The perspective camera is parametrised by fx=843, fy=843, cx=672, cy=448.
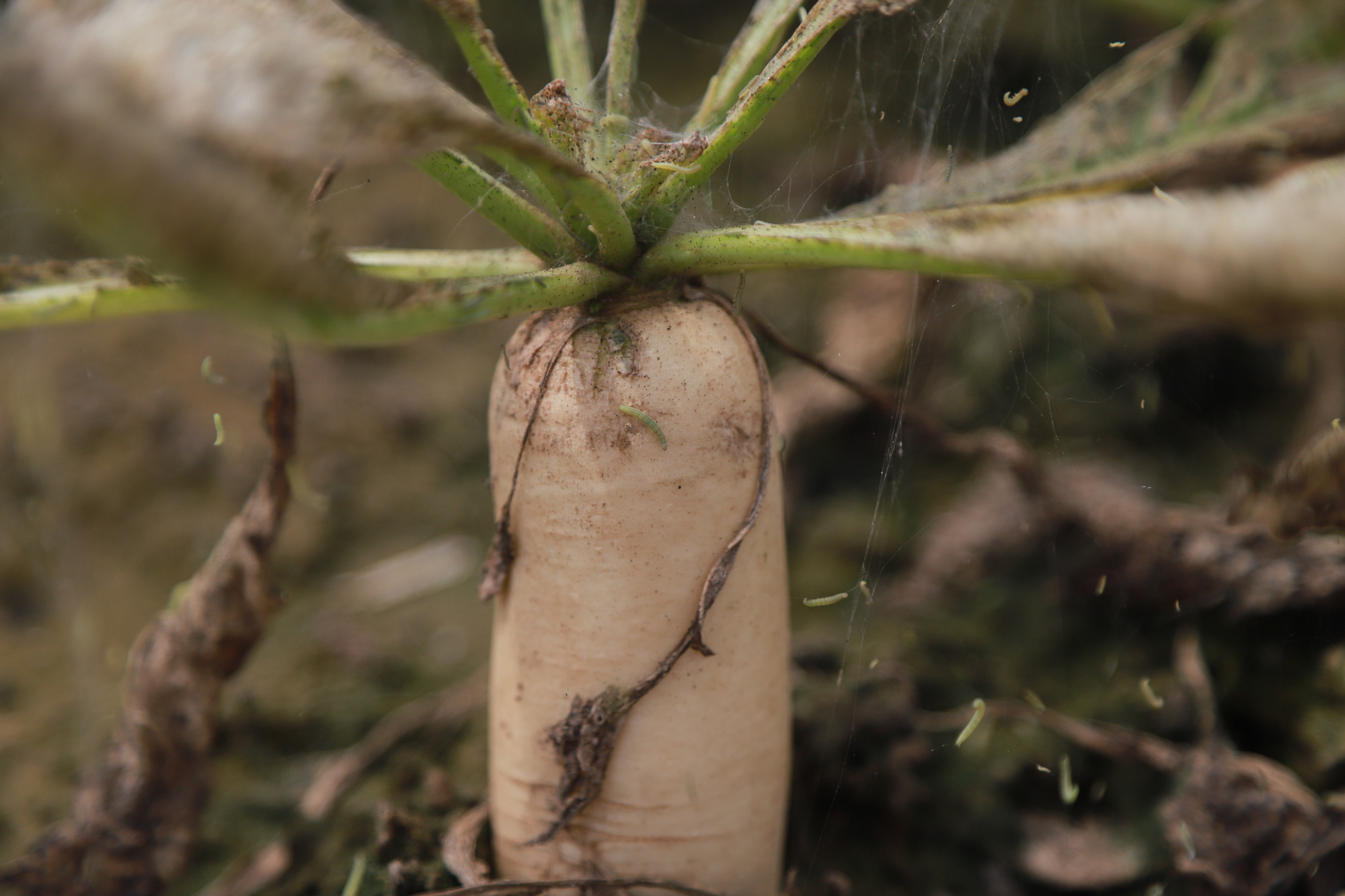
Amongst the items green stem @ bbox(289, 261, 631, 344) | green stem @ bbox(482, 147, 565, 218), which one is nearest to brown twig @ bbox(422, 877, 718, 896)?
green stem @ bbox(289, 261, 631, 344)

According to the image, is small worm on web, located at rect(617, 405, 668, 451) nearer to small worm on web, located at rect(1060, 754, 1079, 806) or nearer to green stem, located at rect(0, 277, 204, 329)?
green stem, located at rect(0, 277, 204, 329)

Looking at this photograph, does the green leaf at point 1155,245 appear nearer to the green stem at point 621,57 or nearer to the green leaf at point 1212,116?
the green stem at point 621,57

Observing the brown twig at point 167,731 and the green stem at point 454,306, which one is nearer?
the green stem at point 454,306

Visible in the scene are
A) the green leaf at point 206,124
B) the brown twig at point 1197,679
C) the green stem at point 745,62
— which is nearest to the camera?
→ the green leaf at point 206,124

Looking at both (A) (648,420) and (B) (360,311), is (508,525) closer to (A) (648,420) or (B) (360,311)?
(A) (648,420)

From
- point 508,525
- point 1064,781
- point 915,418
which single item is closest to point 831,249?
point 508,525

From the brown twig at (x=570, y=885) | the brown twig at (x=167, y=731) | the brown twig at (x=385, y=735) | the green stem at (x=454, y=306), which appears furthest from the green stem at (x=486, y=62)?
the brown twig at (x=385, y=735)
